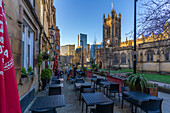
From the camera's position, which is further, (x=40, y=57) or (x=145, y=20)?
(x=40, y=57)

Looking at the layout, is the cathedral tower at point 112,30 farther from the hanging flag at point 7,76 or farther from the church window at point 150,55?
the hanging flag at point 7,76

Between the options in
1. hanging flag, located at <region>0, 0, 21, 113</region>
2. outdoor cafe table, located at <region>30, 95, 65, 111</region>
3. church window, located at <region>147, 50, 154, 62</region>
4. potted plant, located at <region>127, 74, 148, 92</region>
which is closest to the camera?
hanging flag, located at <region>0, 0, 21, 113</region>

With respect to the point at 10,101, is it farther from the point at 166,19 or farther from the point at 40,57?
the point at 166,19

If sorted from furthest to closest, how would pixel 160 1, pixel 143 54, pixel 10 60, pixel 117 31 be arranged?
pixel 117 31
pixel 143 54
pixel 160 1
pixel 10 60

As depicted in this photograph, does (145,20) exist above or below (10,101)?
above

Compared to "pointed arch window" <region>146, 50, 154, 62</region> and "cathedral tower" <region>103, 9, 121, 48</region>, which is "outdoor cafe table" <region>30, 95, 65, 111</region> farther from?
"cathedral tower" <region>103, 9, 121, 48</region>

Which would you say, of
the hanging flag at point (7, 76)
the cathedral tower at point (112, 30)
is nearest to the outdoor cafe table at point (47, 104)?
the hanging flag at point (7, 76)

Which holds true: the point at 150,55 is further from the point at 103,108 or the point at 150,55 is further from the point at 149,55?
the point at 103,108

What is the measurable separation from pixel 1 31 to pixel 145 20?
24.8 ft

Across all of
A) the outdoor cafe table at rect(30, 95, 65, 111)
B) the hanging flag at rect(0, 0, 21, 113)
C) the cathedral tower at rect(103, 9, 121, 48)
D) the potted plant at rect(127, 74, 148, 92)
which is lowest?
the outdoor cafe table at rect(30, 95, 65, 111)

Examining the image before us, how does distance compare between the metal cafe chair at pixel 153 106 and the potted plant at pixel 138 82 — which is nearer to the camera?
the metal cafe chair at pixel 153 106

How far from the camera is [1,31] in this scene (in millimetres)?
1277

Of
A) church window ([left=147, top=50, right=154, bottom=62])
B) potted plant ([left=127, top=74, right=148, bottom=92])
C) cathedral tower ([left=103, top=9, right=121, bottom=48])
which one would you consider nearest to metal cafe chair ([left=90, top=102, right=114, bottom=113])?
potted plant ([left=127, top=74, right=148, bottom=92])

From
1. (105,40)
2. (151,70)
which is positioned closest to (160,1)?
(151,70)
